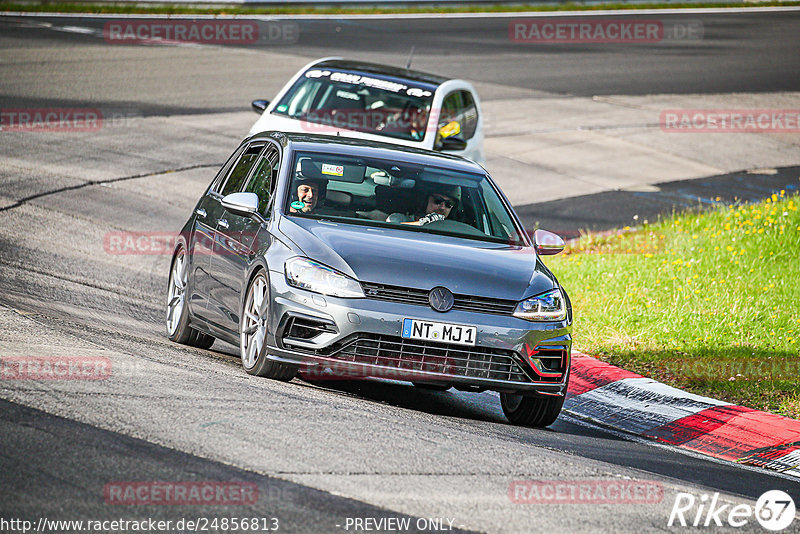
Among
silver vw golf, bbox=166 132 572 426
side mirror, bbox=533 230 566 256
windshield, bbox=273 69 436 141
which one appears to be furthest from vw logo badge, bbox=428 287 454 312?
windshield, bbox=273 69 436 141

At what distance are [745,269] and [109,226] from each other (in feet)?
23.2

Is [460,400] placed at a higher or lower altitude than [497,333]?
lower

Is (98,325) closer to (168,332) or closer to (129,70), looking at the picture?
(168,332)

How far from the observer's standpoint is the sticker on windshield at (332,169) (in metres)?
8.55

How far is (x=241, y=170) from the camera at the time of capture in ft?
30.8

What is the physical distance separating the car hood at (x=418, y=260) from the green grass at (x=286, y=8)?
2592 centimetres

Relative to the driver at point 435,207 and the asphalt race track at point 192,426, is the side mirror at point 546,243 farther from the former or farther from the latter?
the asphalt race track at point 192,426

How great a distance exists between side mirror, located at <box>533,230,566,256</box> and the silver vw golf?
1 centimetres

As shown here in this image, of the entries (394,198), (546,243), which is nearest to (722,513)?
(546,243)

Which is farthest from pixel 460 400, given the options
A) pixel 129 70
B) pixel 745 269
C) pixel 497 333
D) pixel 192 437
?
pixel 129 70

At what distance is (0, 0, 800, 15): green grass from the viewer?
3244cm

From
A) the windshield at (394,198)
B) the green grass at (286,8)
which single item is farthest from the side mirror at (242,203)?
the green grass at (286,8)

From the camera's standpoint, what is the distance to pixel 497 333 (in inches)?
290

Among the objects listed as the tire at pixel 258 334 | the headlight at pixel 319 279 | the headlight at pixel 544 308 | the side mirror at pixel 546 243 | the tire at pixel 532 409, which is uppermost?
the side mirror at pixel 546 243
